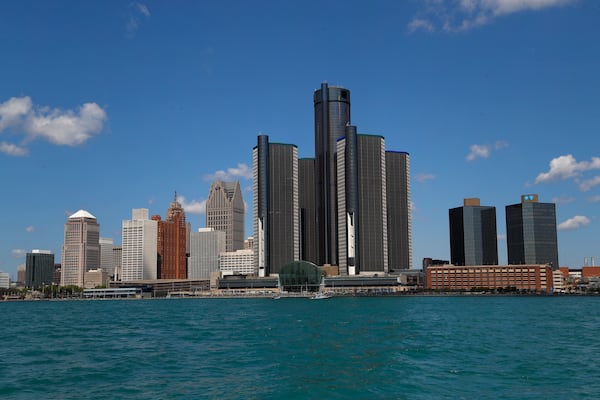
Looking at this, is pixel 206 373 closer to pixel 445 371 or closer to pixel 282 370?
pixel 282 370

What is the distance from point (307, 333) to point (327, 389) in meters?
36.9

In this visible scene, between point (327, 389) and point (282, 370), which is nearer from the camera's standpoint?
point (327, 389)

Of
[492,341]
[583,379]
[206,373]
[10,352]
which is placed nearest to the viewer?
[583,379]

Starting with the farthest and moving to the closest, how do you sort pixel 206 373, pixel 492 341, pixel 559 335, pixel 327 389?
pixel 559 335, pixel 492 341, pixel 206 373, pixel 327 389

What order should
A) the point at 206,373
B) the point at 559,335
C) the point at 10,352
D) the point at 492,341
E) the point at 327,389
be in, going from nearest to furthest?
the point at 327,389, the point at 206,373, the point at 10,352, the point at 492,341, the point at 559,335

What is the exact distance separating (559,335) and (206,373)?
46483mm

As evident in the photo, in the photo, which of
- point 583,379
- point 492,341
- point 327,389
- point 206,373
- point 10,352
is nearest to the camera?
point 327,389

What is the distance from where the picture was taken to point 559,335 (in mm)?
74812

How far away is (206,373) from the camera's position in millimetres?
47219

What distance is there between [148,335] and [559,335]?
49.1m

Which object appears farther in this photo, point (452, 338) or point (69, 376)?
point (452, 338)

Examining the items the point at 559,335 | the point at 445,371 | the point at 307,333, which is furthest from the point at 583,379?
the point at 307,333

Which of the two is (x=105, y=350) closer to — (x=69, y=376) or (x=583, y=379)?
(x=69, y=376)

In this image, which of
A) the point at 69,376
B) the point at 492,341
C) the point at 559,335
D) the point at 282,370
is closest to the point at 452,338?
the point at 492,341
